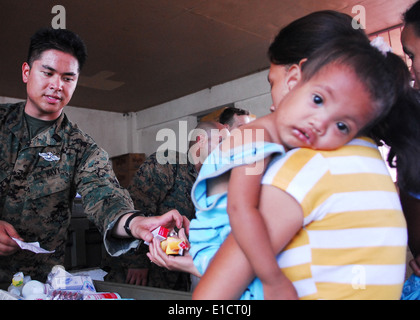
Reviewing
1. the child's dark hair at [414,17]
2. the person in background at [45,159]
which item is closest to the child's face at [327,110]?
the child's dark hair at [414,17]

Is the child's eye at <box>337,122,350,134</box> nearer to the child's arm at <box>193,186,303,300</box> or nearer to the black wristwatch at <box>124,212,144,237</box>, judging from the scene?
the child's arm at <box>193,186,303,300</box>

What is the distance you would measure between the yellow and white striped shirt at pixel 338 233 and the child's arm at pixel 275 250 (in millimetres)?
16

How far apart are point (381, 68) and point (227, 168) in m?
0.32

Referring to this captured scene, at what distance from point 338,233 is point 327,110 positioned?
22 centimetres

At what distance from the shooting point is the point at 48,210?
1749mm

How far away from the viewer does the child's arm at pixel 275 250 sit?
1.94 feet

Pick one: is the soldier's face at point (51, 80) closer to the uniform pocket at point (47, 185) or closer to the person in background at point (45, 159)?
the person in background at point (45, 159)

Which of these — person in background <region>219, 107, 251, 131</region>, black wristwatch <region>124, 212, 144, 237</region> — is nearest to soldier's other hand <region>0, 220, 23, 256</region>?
black wristwatch <region>124, 212, 144, 237</region>

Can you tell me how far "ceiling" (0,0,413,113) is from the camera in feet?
11.3

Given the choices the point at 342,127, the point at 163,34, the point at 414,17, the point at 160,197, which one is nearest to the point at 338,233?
the point at 342,127

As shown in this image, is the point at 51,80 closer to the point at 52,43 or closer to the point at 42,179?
the point at 52,43

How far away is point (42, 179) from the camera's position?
1.73m
